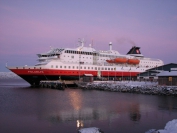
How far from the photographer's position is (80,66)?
4281cm

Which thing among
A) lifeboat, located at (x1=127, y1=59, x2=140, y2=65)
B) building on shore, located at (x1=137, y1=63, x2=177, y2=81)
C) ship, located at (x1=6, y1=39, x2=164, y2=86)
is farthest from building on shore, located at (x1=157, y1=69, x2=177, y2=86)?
lifeboat, located at (x1=127, y1=59, x2=140, y2=65)

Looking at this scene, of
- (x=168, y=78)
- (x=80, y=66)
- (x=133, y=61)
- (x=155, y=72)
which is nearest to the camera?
(x=168, y=78)

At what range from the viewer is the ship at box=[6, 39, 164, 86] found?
1521 inches

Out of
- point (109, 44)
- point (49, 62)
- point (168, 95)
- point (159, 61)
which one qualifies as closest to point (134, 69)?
point (109, 44)

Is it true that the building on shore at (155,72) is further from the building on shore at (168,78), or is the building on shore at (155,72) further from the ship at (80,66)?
the building on shore at (168,78)

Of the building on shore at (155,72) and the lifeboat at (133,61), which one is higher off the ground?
the lifeboat at (133,61)

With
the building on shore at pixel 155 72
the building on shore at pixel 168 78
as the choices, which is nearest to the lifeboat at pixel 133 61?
the building on shore at pixel 155 72

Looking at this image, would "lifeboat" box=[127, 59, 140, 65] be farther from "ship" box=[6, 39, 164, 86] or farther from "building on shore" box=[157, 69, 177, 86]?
"building on shore" box=[157, 69, 177, 86]

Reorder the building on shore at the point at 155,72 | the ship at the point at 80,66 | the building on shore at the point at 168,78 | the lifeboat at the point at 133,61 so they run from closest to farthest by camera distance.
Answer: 1. the building on shore at the point at 168,78
2. the ship at the point at 80,66
3. the building on shore at the point at 155,72
4. the lifeboat at the point at 133,61

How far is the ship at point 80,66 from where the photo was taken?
127 ft

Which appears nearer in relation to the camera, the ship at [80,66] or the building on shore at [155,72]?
the ship at [80,66]

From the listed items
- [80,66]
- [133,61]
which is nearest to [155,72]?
[133,61]

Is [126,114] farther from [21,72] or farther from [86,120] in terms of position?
[21,72]

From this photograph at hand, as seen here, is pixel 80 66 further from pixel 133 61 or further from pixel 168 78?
pixel 168 78
